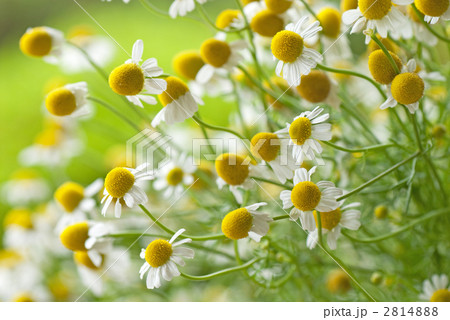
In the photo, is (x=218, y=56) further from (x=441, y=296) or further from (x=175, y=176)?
(x=441, y=296)

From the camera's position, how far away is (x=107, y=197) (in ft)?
1.06

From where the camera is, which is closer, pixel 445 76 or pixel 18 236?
pixel 445 76

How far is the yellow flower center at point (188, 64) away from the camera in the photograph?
0.38 m

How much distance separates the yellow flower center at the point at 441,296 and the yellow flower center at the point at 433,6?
18 cm

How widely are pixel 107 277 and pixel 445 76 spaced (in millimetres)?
389

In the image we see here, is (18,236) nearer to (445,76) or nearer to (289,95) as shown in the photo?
(289,95)

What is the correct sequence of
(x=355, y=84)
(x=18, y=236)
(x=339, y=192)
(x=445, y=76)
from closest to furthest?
(x=339, y=192) < (x=445, y=76) < (x=355, y=84) < (x=18, y=236)

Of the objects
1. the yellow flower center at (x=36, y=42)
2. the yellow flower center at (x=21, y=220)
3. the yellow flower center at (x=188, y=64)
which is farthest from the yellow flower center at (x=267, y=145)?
the yellow flower center at (x=21, y=220)

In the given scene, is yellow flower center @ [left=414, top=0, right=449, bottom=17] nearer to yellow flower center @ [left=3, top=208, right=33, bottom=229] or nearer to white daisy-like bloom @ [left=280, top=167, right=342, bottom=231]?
white daisy-like bloom @ [left=280, top=167, right=342, bottom=231]

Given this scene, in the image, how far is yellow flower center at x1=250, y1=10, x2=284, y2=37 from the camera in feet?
1.13

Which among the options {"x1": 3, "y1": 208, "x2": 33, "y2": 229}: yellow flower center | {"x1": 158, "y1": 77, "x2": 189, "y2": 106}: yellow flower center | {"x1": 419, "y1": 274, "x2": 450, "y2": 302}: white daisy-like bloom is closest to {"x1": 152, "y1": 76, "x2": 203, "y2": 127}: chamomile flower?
{"x1": 158, "y1": 77, "x2": 189, "y2": 106}: yellow flower center

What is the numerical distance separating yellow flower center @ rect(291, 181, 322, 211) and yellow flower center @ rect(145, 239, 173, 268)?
8 centimetres
